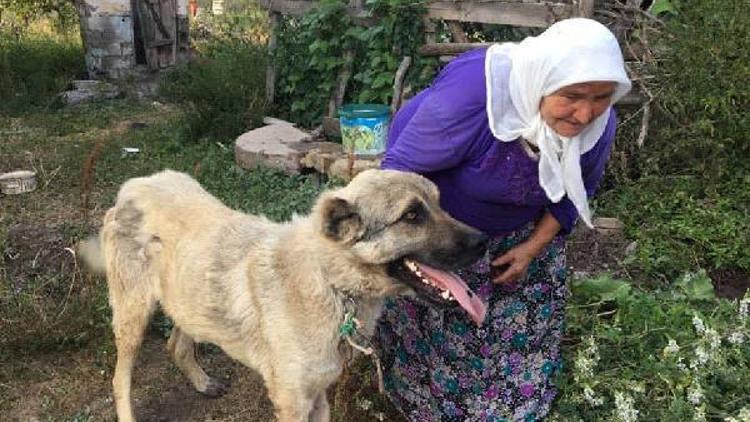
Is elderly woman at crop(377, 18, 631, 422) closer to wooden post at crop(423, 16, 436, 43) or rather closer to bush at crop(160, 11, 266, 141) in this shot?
wooden post at crop(423, 16, 436, 43)

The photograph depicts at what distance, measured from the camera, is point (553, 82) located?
2.63 m

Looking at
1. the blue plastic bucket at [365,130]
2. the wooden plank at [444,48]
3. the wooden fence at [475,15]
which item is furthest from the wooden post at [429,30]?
the blue plastic bucket at [365,130]

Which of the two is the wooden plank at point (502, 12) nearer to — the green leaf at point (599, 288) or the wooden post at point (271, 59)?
the wooden post at point (271, 59)

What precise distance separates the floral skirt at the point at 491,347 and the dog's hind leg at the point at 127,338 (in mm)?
1216

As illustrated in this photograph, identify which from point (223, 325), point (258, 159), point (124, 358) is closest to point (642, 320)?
point (223, 325)

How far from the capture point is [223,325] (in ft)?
10.6

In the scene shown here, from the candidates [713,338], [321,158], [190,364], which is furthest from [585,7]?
[190,364]

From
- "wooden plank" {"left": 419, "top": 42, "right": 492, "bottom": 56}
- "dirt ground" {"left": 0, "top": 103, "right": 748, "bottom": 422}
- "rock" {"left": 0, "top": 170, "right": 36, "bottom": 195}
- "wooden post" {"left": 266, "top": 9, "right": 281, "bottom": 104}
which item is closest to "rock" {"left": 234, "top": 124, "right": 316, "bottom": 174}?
"wooden post" {"left": 266, "top": 9, "right": 281, "bottom": 104}

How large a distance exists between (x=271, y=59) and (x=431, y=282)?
6.77 meters

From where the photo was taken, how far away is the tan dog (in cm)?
274

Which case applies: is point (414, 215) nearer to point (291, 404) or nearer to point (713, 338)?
point (291, 404)

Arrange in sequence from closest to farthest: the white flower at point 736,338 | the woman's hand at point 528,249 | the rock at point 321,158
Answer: the woman's hand at point 528,249
the white flower at point 736,338
the rock at point 321,158

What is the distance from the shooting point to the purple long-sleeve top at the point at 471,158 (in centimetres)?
285

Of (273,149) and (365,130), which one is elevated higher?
(365,130)
